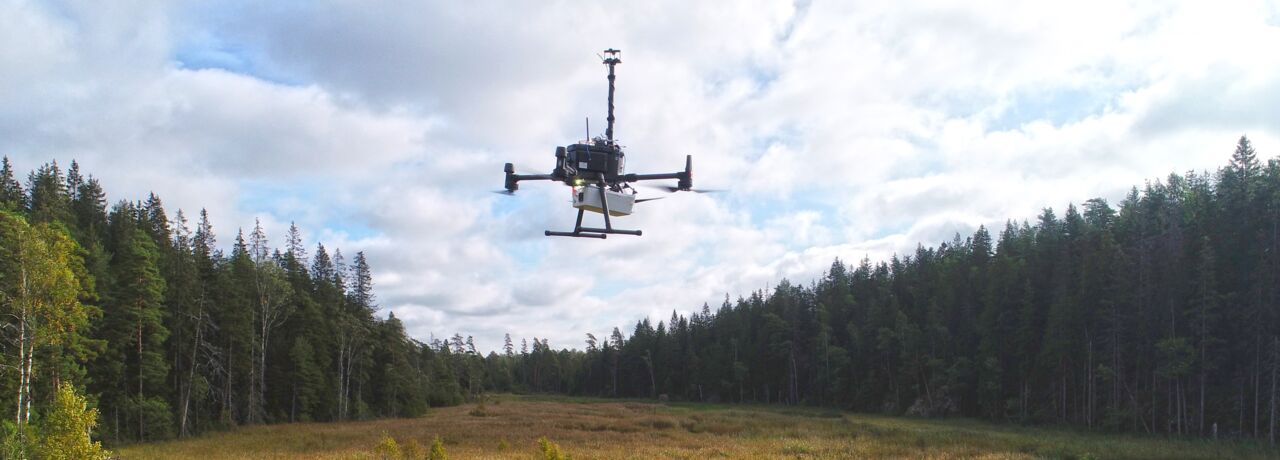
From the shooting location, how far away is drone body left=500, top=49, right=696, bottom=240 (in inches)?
596

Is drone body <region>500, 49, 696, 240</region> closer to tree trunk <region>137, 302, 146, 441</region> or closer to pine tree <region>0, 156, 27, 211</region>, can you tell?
tree trunk <region>137, 302, 146, 441</region>

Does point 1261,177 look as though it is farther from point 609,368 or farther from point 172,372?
point 609,368

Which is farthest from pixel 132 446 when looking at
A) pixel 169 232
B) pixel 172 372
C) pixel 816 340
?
pixel 816 340

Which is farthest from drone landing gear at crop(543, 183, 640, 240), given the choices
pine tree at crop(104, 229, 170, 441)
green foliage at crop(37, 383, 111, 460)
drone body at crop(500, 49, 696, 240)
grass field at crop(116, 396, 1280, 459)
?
pine tree at crop(104, 229, 170, 441)

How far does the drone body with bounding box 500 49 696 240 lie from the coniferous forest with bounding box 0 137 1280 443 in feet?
83.0

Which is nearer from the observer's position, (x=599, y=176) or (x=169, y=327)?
(x=599, y=176)

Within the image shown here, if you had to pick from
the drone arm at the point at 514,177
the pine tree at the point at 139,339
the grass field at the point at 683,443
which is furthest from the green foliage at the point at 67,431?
the pine tree at the point at 139,339

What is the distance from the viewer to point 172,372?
184 ft

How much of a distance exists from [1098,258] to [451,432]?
158 ft

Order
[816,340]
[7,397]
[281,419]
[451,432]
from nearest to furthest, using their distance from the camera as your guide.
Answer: [7,397] → [451,432] → [281,419] → [816,340]

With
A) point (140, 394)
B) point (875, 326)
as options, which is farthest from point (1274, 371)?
point (140, 394)

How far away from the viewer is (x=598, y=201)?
1545 centimetres

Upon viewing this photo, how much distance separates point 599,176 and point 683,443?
32.1 meters

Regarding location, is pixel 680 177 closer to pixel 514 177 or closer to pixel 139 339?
pixel 514 177
